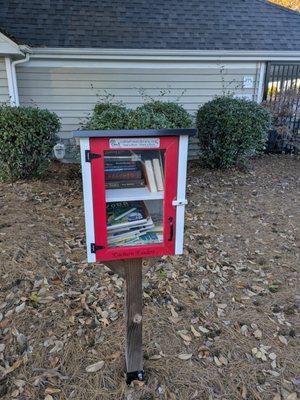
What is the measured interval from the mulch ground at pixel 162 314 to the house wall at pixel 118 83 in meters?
3.20

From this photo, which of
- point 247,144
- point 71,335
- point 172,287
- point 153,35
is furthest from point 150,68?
point 71,335

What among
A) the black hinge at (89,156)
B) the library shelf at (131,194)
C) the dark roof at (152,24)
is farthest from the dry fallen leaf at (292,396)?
the dark roof at (152,24)

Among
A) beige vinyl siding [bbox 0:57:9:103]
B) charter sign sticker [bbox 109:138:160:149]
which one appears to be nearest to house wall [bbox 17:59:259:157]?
beige vinyl siding [bbox 0:57:9:103]

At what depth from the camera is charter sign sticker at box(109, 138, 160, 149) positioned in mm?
1575

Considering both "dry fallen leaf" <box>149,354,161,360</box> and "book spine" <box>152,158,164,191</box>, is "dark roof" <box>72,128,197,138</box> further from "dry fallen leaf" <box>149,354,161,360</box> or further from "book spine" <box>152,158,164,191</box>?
"dry fallen leaf" <box>149,354,161,360</box>

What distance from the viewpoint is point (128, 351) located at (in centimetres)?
207

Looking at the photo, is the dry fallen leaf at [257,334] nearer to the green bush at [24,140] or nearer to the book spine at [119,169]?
the book spine at [119,169]

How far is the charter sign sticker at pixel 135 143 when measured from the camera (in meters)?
1.58

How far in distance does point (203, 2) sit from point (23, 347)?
27.5 feet

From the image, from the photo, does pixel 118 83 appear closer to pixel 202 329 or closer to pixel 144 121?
pixel 144 121

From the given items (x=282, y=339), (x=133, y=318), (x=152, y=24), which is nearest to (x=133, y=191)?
(x=133, y=318)

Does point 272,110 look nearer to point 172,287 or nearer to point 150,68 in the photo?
point 150,68

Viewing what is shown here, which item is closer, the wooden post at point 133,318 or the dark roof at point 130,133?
the dark roof at point 130,133

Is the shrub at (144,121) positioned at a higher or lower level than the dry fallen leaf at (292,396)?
higher
